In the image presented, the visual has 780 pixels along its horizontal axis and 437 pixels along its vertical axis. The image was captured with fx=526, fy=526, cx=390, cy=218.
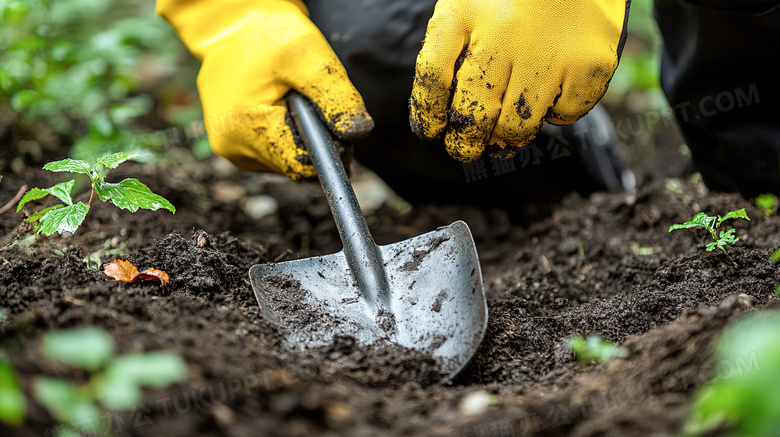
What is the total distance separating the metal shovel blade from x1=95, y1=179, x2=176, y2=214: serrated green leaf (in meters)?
0.30

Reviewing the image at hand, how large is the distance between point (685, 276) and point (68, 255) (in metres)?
1.66

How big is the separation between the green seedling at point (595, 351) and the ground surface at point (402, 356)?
0.02 metres

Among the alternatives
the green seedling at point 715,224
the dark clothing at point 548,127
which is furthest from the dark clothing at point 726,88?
the green seedling at point 715,224

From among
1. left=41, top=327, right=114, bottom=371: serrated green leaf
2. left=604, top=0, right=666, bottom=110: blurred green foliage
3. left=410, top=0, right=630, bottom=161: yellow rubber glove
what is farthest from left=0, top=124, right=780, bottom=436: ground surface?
left=604, top=0, right=666, bottom=110: blurred green foliage

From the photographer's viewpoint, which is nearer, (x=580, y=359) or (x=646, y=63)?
(x=580, y=359)

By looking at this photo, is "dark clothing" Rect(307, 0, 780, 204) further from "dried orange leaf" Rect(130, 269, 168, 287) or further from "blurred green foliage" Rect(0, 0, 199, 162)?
"dried orange leaf" Rect(130, 269, 168, 287)

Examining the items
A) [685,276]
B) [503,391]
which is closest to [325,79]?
[503,391]

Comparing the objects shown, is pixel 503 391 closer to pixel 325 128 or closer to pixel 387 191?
pixel 325 128

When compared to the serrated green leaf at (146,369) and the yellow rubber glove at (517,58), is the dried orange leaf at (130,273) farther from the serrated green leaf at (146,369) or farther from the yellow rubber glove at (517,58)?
the yellow rubber glove at (517,58)

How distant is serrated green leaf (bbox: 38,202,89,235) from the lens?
131cm

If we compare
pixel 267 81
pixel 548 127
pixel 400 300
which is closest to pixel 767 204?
pixel 548 127

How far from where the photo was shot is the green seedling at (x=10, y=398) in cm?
66

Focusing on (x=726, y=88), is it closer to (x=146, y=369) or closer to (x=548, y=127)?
(x=548, y=127)

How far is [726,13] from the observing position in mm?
1722
